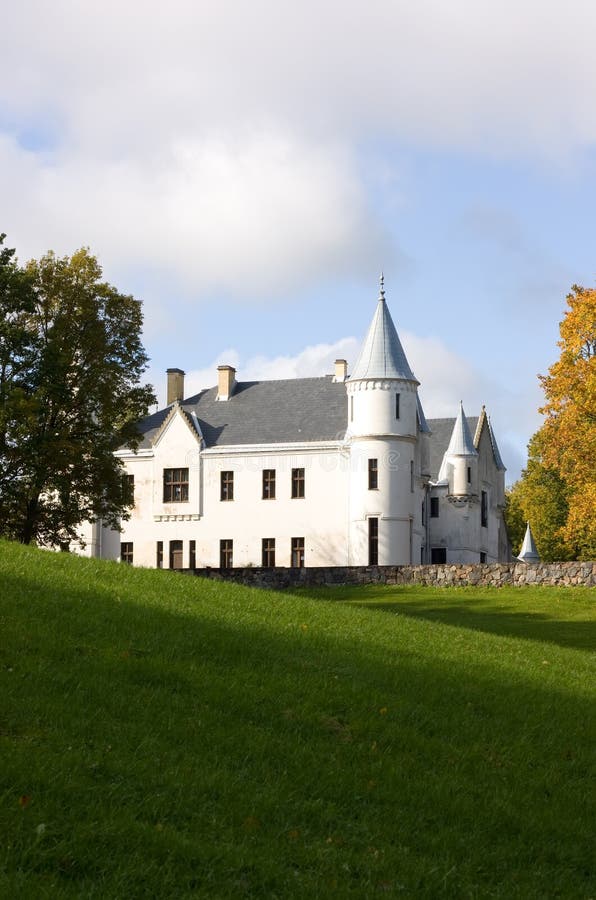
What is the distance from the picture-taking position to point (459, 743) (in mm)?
11570

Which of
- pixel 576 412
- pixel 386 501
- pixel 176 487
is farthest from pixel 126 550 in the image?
pixel 576 412

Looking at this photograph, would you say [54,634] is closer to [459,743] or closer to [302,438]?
[459,743]

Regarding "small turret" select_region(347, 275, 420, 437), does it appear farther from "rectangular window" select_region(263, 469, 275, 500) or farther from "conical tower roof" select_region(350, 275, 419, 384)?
"rectangular window" select_region(263, 469, 275, 500)

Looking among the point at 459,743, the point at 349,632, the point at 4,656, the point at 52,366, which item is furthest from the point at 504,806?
the point at 52,366

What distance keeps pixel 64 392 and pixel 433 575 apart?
1487cm

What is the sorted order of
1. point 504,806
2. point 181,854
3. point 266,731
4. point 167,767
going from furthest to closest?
point 266,731 → point 504,806 → point 167,767 → point 181,854

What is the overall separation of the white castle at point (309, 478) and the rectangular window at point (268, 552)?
5 cm

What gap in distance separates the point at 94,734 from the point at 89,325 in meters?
32.3

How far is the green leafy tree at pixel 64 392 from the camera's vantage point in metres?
38.1

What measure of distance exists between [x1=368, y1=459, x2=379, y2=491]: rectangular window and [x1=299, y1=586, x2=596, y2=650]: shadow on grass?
57.7 feet

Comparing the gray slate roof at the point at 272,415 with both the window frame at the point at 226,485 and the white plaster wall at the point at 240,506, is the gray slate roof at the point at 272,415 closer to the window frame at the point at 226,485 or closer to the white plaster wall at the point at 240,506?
the white plaster wall at the point at 240,506

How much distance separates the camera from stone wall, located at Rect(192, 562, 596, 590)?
134 feet

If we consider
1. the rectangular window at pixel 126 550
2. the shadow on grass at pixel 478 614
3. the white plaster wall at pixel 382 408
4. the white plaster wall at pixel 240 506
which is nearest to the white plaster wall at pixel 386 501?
the white plaster wall at pixel 382 408

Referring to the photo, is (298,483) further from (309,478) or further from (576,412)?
(576,412)
